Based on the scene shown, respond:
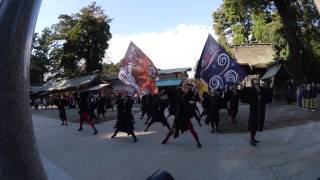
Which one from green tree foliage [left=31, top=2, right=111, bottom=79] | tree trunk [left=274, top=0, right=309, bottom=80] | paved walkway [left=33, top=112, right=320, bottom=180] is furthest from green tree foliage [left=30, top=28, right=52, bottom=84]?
paved walkway [left=33, top=112, right=320, bottom=180]

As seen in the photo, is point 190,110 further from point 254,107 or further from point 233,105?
point 233,105

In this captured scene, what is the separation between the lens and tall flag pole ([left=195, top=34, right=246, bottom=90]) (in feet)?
52.3

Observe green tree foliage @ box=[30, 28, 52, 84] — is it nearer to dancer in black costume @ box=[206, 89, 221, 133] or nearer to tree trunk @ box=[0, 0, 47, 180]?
dancer in black costume @ box=[206, 89, 221, 133]

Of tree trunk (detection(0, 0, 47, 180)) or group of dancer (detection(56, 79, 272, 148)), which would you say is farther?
group of dancer (detection(56, 79, 272, 148))

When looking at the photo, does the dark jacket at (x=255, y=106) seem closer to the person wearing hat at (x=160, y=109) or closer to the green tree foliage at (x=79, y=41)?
the person wearing hat at (x=160, y=109)

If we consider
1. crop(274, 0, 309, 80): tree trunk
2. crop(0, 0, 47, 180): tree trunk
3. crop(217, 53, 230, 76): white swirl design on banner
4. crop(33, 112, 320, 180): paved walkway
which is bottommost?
crop(33, 112, 320, 180): paved walkway

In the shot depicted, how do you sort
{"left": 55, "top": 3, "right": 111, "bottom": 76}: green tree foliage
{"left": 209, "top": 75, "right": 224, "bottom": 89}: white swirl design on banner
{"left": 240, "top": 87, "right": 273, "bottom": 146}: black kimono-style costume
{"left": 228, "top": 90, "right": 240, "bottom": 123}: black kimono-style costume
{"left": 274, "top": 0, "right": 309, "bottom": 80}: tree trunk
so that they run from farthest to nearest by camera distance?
{"left": 55, "top": 3, "right": 111, "bottom": 76}: green tree foliage → {"left": 274, "top": 0, "right": 309, "bottom": 80}: tree trunk → {"left": 228, "top": 90, "right": 240, "bottom": 123}: black kimono-style costume → {"left": 209, "top": 75, "right": 224, "bottom": 89}: white swirl design on banner → {"left": 240, "top": 87, "right": 273, "bottom": 146}: black kimono-style costume

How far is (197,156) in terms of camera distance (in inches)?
406

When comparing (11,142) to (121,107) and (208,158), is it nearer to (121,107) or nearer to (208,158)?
(208,158)

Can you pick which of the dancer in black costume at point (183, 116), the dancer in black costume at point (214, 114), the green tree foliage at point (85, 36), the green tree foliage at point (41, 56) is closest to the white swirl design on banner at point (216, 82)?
the dancer in black costume at point (214, 114)

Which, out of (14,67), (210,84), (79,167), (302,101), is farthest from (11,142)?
(302,101)

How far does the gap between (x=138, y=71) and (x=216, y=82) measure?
2.96 meters

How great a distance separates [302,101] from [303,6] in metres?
14.9

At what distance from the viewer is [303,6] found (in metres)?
35.7
